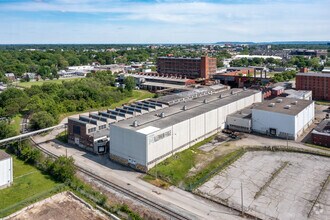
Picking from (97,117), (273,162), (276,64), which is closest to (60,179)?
(97,117)

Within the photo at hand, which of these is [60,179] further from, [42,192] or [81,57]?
[81,57]

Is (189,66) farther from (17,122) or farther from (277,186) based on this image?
(277,186)

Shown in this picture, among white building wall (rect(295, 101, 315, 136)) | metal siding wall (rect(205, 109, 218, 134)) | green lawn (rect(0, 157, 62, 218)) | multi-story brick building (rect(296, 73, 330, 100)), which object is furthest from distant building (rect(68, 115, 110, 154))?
multi-story brick building (rect(296, 73, 330, 100))

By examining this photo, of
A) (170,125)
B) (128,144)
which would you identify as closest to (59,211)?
(128,144)

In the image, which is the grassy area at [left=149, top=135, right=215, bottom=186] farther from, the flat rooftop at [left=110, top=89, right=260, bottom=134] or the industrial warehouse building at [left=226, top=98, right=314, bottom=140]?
the industrial warehouse building at [left=226, top=98, right=314, bottom=140]

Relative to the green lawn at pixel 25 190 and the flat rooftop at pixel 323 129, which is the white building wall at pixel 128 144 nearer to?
the green lawn at pixel 25 190
